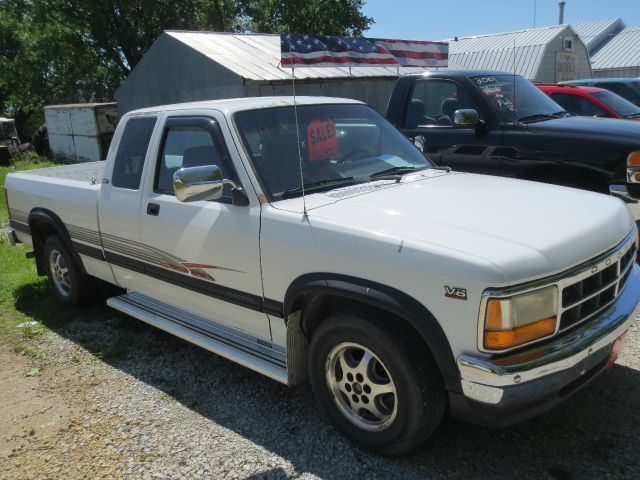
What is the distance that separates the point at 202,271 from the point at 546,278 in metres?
2.13

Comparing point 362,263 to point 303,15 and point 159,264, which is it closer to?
point 159,264

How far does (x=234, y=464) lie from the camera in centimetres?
315

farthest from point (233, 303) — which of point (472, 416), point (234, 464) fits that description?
point (472, 416)

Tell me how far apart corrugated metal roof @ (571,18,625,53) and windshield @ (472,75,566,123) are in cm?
3731

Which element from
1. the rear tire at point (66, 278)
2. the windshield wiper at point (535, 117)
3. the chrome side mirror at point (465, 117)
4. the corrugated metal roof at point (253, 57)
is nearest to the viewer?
the rear tire at point (66, 278)

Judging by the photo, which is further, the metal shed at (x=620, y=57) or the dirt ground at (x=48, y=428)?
the metal shed at (x=620, y=57)

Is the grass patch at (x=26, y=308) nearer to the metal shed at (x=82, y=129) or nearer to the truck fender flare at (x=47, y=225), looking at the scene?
the truck fender flare at (x=47, y=225)

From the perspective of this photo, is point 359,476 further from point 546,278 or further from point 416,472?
point 546,278

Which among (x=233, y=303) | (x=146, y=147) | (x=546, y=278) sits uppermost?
(x=146, y=147)

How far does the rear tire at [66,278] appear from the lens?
5395 mm

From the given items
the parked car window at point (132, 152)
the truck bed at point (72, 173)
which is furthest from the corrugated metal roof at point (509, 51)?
the parked car window at point (132, 152)

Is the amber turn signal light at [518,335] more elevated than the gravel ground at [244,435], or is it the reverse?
the amber turn signal light at [518,335]

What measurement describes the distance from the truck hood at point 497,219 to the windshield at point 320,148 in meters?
0.24

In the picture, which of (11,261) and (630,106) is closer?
(11,261)
